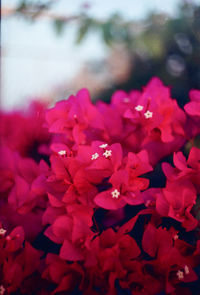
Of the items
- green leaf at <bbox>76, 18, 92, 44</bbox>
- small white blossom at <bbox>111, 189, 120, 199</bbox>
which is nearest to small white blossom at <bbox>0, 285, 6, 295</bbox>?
small white blossom at <bbox>111, 189, 120, 199</bbox>

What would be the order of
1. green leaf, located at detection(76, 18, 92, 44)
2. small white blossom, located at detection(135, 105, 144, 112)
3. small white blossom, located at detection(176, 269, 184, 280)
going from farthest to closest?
green leaf, located at detection(76, 18, 92, 44) < small white blossom, located at detection(135, 105, 144, 112) < small white blossom, located at detection(176, 269, 184, 280)

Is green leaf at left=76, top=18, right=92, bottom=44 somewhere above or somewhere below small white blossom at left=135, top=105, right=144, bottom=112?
below

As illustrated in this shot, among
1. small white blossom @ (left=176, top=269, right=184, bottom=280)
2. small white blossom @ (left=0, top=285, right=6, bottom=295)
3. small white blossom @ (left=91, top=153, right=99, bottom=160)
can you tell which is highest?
small white blossom @ (left=91, top=153, right=99, bottom=160)

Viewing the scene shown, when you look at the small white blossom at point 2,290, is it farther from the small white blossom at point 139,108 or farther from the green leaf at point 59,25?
the green leaf at point 59,25

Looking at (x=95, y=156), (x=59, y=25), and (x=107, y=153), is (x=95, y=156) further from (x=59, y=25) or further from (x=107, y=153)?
(x=59, y=25)

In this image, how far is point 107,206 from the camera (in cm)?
43

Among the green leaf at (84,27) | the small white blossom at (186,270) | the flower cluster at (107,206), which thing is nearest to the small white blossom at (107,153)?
the flower cluster at (107,206)

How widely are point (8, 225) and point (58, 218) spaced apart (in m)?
0.12

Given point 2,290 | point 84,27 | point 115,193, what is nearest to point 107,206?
point 115,193

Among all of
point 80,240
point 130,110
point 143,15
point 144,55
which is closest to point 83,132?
point 130,110

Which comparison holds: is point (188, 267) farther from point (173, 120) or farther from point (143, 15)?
point (143, 15)

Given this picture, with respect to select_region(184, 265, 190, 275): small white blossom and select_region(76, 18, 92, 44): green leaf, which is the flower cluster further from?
select_region(76, 18, 92, 44): green leaf

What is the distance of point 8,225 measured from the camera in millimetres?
510

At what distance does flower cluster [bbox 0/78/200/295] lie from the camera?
41 cm
